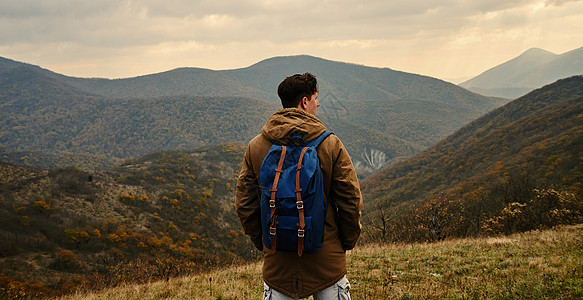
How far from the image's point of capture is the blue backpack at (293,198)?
6.52 ft

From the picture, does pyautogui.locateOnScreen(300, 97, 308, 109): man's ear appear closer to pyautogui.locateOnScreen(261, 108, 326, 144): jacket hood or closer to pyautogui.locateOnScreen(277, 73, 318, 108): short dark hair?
pyautogui.locateOnScreen(277, 73, 318, 108): short dark hair

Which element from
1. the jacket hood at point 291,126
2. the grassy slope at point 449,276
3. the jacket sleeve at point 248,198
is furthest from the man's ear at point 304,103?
the grassy slope at point 449,276

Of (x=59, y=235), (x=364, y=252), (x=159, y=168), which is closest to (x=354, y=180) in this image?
(x=364, y=252)

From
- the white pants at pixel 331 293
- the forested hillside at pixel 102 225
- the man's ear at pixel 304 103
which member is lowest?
the forested hillside at pixel 102 225

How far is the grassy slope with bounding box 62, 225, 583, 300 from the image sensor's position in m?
4.39

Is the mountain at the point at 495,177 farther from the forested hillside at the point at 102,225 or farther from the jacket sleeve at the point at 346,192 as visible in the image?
the forested hillside at the point at 102,225

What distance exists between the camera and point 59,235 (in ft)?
93.8

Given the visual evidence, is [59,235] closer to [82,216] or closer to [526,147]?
[82,216]

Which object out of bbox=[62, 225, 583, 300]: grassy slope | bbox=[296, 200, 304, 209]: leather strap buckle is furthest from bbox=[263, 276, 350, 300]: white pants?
bbox=[62, 225, 583, 300]: grassy slope

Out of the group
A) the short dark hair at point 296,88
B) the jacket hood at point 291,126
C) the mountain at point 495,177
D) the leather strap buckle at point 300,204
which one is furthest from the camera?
the mountain at point 495,177

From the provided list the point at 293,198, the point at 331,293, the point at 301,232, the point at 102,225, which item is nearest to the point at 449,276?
the point at 331,293

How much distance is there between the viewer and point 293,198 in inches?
78.0

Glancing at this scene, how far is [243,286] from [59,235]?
99.2ft

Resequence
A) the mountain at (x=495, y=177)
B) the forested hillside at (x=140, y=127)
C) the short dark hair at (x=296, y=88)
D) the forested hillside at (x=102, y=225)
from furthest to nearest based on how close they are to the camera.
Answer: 1. the forested hillside at (x=140, y=127)
2. the forested hillside at (x=102, y=225)
3. the mountain at (x=495, y=177)
4. the short dark hair at (x=296, y=88)
